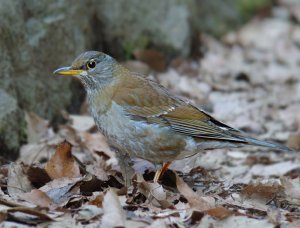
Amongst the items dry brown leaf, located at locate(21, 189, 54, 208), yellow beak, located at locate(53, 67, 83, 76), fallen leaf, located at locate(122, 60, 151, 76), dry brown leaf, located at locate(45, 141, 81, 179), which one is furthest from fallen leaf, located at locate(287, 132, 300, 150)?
dry brown leaf, located at locate(21, 189, 54, 208)

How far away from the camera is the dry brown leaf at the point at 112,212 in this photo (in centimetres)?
436

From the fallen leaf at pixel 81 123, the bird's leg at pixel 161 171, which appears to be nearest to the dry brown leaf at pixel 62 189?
the bird's leg at pixel 161 171

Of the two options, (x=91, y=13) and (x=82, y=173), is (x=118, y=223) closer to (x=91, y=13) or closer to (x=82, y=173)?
(x=82, y=173)

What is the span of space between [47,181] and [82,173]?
0.33 metres

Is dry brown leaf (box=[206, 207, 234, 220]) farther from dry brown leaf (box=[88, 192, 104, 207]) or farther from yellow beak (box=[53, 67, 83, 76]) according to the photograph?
yellow beak (box=[53, 67, 83, 76])

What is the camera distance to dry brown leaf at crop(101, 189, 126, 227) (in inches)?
172

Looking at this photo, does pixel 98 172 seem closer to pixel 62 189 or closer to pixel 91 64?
pixel 62 189

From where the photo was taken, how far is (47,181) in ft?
17.9

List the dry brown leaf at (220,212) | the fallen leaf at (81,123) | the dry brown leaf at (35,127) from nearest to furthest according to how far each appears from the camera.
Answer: the dry brown leaf at (220,212), the dry brown leaf at (35,127), the fallen leaf at (81,123)

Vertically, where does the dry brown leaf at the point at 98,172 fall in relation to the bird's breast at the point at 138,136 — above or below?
below

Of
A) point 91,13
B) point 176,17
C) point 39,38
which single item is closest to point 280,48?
point 176,17

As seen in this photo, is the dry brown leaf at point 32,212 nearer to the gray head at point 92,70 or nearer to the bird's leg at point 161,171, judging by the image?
the bird's leg at point 161,171

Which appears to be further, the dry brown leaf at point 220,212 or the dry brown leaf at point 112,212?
the dry brown leaf at point 220,212

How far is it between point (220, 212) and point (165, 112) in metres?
1.69
